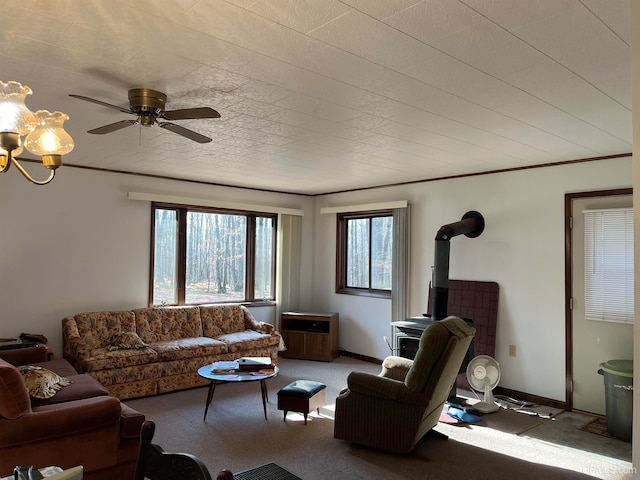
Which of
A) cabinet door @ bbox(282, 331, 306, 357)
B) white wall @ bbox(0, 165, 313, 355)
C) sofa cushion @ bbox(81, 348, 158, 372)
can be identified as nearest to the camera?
sofa cushion @ bbox(81, 348, 158, 372)

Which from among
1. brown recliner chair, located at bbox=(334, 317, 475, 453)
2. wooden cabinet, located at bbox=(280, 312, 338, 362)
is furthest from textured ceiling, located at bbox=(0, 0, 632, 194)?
wooden cabinet, located at bbox=(280, 312, 338, 362)

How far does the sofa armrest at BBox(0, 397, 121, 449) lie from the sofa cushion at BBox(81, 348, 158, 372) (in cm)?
155

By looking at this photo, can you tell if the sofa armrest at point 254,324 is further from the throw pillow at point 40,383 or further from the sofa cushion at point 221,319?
the throw pillow at point 40,383

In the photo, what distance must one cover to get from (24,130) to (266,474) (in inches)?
98.9

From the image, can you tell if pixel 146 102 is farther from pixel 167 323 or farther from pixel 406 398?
pixel 167 323

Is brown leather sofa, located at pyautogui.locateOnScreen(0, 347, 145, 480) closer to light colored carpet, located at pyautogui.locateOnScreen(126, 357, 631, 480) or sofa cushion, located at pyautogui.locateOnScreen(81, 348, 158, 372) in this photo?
light colored carpet, located at pyautogui.locateOnScreen(126, 357, 631, 480)

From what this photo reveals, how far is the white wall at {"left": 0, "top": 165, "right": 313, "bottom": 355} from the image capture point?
4.91 meters

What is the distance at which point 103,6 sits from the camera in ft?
6.06

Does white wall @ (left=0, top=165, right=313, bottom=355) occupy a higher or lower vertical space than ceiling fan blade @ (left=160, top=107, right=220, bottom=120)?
lower

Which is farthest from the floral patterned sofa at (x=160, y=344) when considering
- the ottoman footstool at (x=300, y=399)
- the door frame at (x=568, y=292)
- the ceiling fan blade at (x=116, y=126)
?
the door frame at (x=568, y=292)

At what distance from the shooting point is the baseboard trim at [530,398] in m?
4.70

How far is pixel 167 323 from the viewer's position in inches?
223

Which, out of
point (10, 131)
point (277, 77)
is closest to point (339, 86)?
point (277, 77)

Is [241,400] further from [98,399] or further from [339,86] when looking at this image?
[339,86]
